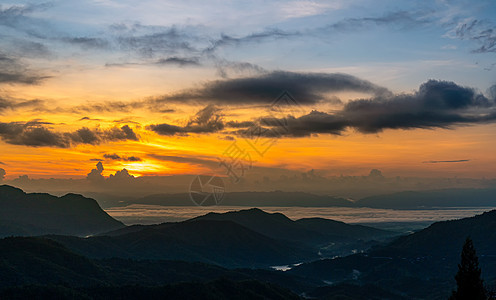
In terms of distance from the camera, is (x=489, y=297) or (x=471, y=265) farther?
Result: (x=489, y=297)

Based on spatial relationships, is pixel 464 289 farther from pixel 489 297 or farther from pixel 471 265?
pixel 489 297

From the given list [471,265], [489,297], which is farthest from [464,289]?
[489,297]

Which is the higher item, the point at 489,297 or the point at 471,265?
the point at 471,265

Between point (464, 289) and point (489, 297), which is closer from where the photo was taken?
point (464, 289)
